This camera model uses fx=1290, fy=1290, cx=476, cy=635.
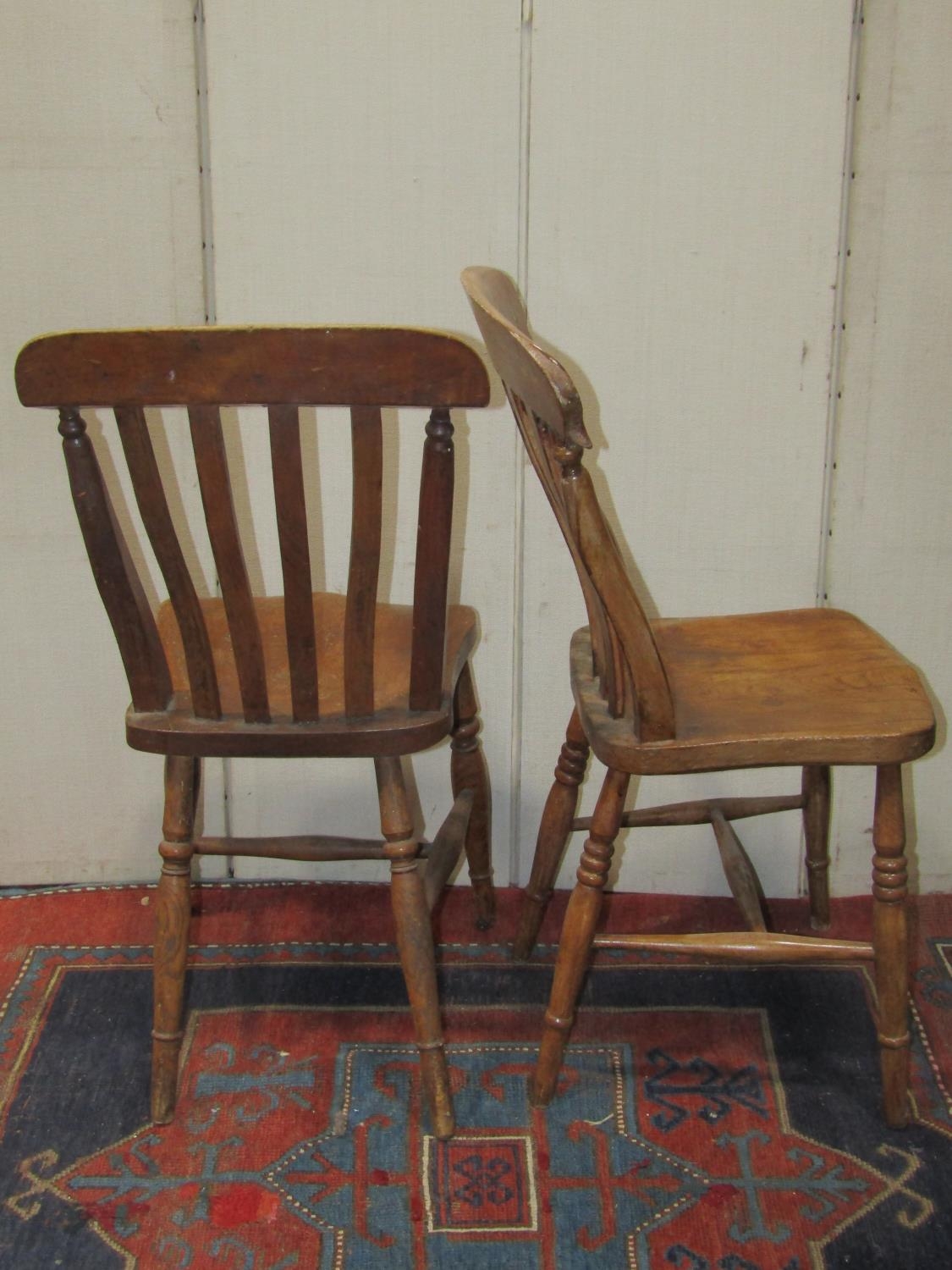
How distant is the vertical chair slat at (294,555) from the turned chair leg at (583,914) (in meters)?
0.36

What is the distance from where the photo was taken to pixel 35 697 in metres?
2.06

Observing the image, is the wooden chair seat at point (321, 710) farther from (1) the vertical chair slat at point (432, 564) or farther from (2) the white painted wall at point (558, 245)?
(2) the white painted wall at point (558, 245)

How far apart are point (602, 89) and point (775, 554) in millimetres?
708

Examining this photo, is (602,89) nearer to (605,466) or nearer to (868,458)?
(605,466)

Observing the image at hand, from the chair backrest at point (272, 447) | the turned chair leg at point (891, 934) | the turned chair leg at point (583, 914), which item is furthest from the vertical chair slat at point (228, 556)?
the turned chair leg at point (891, 934)

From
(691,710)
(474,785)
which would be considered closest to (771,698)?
(691,710)

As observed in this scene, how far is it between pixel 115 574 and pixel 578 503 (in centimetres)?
50

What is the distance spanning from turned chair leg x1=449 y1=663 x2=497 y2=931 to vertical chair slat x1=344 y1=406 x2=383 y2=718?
35 cm

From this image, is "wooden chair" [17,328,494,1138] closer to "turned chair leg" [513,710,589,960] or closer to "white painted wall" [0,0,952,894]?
"turned chair leg" [513,710,589,960]

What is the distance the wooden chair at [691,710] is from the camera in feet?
4.32

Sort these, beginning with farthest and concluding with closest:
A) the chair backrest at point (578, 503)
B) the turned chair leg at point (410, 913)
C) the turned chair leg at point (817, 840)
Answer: the turned chair leg at point (817, 840) → the turned chair leg at point (410, 913) → the chair backrest at point (578, 503)

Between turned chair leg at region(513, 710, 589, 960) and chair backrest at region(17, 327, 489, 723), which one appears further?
turned chair leg at region(513, 710, 589, 960)

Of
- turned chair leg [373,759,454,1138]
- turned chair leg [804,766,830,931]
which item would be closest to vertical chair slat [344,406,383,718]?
turned chair leg [373,759,454,1138]

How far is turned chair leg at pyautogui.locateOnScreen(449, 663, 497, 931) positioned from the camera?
6.05ft
